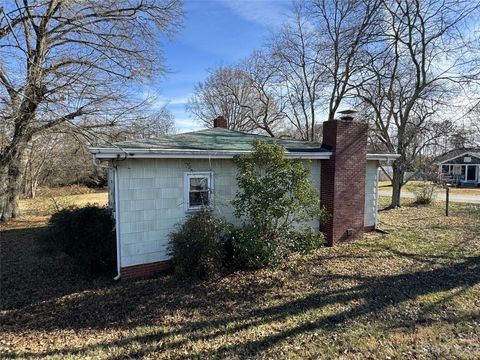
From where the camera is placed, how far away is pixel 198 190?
7754mm

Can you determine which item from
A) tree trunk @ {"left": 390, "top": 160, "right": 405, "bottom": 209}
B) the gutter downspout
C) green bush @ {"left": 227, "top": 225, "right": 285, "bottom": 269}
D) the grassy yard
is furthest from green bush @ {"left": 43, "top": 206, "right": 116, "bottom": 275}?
tree trunk @ {"left": 390, "top": 160, "right": 405, "bottom": 209}

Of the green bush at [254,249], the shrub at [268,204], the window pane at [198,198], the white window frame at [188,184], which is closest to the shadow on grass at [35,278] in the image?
the white window frame at [188,184]

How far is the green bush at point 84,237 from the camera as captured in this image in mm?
7047

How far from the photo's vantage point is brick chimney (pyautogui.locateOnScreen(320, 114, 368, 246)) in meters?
9.45

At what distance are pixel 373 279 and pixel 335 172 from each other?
3.55m

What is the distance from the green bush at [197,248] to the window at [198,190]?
0.78m

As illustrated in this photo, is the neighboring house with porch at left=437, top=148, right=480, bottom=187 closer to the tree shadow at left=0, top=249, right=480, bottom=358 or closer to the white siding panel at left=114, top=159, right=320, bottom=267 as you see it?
the tree shadow at left=0, top=249, right=480, bottom=358

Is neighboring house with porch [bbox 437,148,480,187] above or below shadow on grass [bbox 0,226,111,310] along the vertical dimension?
above

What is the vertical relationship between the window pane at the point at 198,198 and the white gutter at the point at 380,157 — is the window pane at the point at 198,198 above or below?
below

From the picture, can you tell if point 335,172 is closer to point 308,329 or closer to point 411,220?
point 308,329

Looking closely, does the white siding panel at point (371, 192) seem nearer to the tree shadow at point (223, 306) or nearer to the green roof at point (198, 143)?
the green roof at point (198, 143)

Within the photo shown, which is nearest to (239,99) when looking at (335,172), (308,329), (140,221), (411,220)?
(411,220)

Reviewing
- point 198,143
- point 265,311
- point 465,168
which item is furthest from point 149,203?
point 465,168

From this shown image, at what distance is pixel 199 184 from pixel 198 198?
1.17 ft
